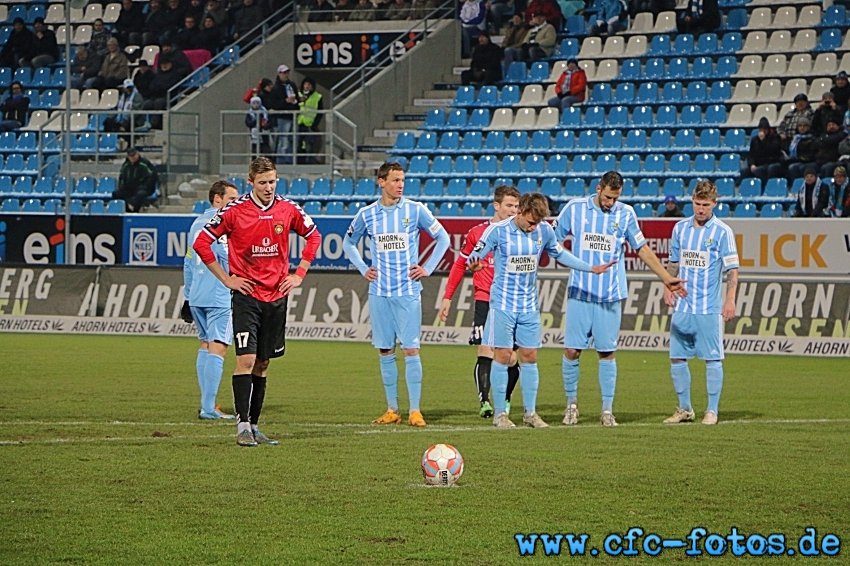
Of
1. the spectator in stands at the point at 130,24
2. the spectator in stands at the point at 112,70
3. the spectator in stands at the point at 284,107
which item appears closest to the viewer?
the spectator in stands at the point at 284,107

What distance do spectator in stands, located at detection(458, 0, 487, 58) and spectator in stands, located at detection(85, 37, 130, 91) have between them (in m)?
8.45

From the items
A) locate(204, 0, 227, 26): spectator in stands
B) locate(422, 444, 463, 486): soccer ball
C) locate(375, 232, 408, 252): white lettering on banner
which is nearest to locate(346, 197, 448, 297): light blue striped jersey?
locate(375, 232, 408, 252): white lettering on banner

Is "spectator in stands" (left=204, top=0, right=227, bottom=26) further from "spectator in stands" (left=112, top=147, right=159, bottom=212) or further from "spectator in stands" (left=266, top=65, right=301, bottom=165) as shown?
"spectator in stands" (left=112, top=147, right=159, bottom=212)

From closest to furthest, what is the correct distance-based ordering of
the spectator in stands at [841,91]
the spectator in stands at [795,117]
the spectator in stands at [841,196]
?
the spectator in stands at [841,196]
the spectator in stands at [795,117]
the spectator in stands at [841,91]

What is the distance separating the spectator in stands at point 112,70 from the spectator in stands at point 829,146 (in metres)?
17.1

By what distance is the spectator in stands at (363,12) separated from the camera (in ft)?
106

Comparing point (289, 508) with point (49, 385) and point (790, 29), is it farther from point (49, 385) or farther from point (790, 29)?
point (790, 29)

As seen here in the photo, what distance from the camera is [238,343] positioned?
959 cm

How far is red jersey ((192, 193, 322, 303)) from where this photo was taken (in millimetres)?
9609

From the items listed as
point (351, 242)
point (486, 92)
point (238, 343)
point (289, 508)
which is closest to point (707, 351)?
point (351, 242)

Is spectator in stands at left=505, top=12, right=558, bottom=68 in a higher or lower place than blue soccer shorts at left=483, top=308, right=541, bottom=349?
higher

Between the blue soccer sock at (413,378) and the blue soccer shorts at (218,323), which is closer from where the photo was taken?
the blue soccer sock at (413,378)

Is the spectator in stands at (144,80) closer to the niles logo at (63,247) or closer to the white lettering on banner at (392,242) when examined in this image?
the niles logo at (63,247)

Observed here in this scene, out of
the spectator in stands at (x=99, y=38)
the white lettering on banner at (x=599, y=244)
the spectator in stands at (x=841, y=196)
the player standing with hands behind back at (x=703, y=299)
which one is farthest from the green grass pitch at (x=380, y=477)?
the spectator in stands at (x=99, y=38)
